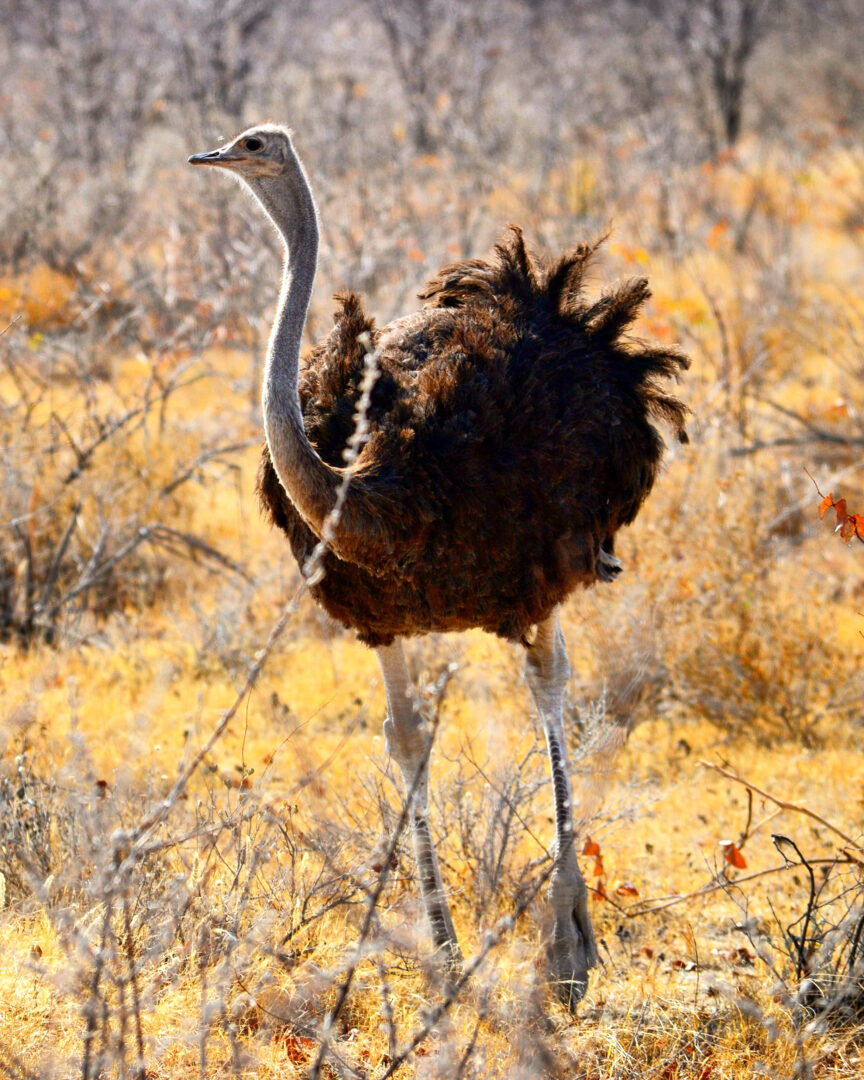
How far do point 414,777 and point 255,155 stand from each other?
5.20ft

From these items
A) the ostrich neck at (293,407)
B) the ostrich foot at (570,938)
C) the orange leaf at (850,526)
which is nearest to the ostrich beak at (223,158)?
the ostrich neck at (293,407)

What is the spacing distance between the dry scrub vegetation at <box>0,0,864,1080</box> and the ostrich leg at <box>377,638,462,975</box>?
0.10 meters

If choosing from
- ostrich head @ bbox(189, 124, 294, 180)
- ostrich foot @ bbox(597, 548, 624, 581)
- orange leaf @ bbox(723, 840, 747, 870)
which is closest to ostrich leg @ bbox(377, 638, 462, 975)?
ostrich foot @ bbox(597, 548, 624, 581)

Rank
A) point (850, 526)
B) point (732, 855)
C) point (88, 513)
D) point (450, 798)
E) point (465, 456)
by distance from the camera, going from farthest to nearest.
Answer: point (88, 513) → point (450, 798) → point (732, 855) → point (465, 456) → point (850, 526)

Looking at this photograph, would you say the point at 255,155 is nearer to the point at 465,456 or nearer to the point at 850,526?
the point at 465,456

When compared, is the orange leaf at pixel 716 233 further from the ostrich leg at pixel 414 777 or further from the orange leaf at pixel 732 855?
the orange leaf at pixel 732 855

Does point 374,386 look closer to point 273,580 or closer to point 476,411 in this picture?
point 476,411

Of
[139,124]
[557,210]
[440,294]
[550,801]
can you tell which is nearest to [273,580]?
[550,801]

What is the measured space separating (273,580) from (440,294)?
2255 mm

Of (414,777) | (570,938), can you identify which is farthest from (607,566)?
(570,938)

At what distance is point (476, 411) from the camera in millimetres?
3295

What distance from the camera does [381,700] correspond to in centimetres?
512

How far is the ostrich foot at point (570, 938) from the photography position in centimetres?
342

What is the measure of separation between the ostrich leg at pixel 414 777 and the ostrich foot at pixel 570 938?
25 cm
